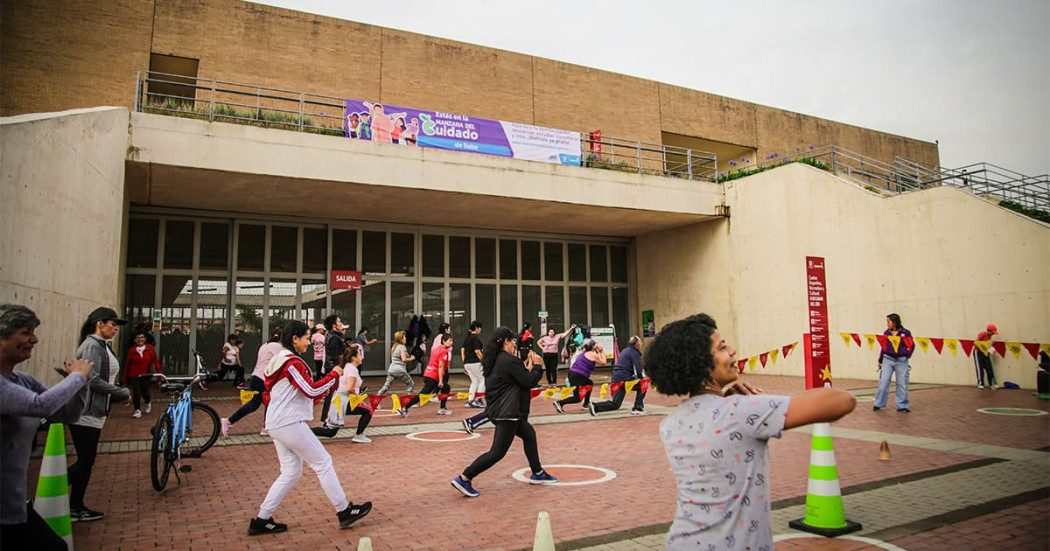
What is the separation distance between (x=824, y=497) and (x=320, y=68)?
20.2 metres

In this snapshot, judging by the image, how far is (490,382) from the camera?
6.23m

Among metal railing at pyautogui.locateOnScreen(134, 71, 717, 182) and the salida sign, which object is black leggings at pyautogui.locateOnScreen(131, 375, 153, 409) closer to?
metal railing at pyautogui.locateOnScreen(134, 71, 717, 182)

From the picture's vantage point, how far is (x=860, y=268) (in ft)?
56.8

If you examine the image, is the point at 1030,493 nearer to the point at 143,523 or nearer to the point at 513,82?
the point at 143,523

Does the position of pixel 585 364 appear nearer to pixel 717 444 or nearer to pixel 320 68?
pixel 717 444

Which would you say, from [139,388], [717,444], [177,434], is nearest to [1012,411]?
[717,444]

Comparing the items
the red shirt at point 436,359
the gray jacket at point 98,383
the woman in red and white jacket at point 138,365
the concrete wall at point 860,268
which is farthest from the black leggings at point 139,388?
the concrete wall at point 860,268

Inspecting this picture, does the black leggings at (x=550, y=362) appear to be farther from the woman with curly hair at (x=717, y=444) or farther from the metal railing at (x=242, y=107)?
the woman with curly hair at (x=717, y=444)

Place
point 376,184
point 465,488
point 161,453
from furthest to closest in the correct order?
point 376,184, point 161,453, point 465,488

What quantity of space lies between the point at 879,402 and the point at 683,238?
1241cm

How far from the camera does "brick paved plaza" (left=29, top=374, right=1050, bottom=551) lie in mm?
4664

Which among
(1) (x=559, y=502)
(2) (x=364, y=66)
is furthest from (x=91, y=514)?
(2) (x=364, y=66)

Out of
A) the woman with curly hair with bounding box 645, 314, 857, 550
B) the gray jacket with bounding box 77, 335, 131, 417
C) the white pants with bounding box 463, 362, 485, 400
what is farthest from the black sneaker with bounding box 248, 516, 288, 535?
the white pants with bounding box 463, 362, 485, 400

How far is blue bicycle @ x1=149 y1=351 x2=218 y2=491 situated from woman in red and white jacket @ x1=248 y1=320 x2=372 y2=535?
1.88 m
